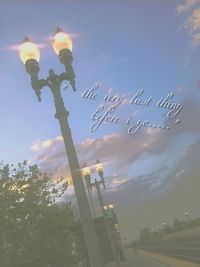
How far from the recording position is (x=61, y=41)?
350 inches

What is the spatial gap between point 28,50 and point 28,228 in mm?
17510

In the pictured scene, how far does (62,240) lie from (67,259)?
1.09 meters

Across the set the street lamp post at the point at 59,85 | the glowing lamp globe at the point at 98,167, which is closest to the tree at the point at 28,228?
the glowing lamp globe at the point at 98,167

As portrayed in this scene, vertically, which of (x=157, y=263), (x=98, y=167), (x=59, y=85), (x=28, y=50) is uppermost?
(x=98, y=167)

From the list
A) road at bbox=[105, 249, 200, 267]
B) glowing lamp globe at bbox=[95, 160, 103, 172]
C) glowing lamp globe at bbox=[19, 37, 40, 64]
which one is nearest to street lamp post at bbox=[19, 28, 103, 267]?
glowing lamp globe at bbox=[19, 37, 40, 64]

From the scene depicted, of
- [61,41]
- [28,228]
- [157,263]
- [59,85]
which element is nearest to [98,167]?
[28,228]

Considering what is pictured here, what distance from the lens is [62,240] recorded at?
90.1 ft

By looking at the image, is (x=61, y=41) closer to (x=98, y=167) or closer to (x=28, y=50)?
(x=28, y=50)

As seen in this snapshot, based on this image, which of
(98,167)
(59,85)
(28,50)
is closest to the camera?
(28,50)

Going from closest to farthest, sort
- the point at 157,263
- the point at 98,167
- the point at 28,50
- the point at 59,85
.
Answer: the point at 28,50 < the point at 59,85 < the point at 98,167 < the point at 157,263

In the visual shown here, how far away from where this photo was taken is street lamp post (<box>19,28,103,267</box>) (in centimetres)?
786

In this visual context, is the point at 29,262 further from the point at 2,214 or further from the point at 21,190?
the point at 21,190

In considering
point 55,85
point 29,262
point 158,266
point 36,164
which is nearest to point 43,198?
point 36,164

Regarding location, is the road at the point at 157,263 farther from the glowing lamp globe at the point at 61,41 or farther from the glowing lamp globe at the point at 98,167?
the glowing lamp globe at the point at 61,41
